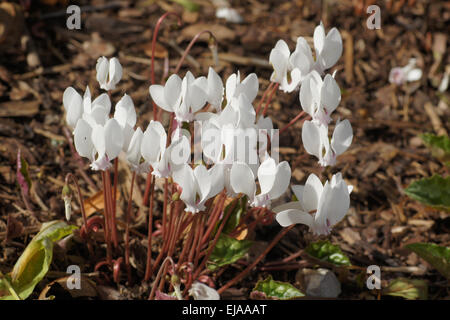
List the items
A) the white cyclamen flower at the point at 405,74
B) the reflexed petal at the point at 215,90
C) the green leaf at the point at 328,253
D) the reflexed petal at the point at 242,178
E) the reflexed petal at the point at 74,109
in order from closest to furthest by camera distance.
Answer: the reflexed petal at the point at 242,178, the reflexed petal at the point at 74,109, the reflexed petal at the point at 215,90, the green leaf at the point at 328,253, the white cyclamen flower at the point at 405,74

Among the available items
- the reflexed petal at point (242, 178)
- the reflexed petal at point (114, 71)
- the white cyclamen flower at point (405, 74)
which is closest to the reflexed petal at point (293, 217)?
the reflexed petal at point (242, 178)

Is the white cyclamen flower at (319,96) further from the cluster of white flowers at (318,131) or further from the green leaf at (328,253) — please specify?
the green leaf at (328,253)

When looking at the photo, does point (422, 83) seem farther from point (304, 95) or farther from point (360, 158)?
point (304, 95)

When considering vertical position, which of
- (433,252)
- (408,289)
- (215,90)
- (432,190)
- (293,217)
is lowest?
(408,289)

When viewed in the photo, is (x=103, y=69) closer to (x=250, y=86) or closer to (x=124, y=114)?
(x=124, y=114)

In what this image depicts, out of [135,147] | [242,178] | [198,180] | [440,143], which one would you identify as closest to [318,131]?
[242,178]

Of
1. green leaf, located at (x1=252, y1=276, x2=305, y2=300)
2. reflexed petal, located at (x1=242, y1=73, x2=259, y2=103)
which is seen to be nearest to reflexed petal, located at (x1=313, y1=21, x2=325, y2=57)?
reflexed petal, located at (x1=242, y1=73, x2=259, y2=103)
